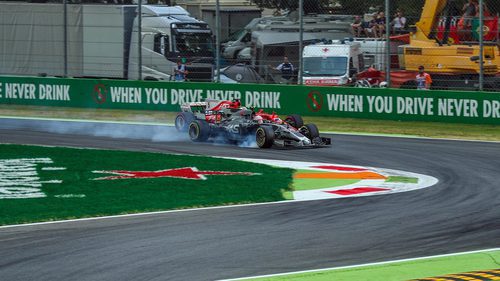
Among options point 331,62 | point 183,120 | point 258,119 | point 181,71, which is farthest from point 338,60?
point 258,119

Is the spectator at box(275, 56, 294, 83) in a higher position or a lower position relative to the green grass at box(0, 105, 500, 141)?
higher

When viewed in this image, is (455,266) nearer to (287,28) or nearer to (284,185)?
(284,185)

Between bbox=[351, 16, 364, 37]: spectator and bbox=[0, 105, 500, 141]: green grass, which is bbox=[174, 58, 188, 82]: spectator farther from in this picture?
bbox=[351, 16, 364, 37]: spectator

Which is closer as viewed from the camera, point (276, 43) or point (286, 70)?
point (286, 70)

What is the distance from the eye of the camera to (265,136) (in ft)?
69.7

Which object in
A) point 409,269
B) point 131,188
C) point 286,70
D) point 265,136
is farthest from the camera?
point 286,70

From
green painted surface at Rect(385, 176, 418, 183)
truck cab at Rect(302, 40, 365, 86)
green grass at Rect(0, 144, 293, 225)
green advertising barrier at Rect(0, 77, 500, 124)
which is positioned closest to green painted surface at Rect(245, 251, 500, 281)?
green grass at Rect(0, 144, 293, 225)

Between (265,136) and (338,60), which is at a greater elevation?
(338,60)

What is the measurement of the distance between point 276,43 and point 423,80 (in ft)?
29.7

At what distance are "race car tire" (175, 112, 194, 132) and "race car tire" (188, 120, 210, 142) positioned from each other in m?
0.56

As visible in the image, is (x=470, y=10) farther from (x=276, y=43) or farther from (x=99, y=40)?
(x=99, y=40)

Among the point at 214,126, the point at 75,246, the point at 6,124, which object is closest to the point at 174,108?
the point at 6,124

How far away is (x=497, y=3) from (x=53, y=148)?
12420 mm

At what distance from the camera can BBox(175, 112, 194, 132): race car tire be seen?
23.5 meters
